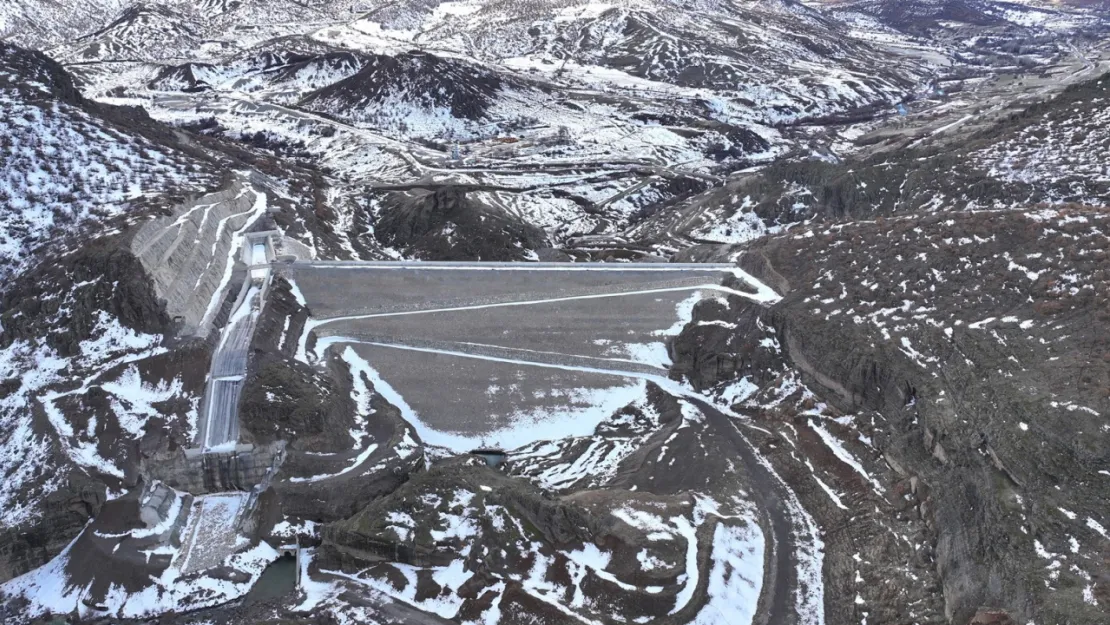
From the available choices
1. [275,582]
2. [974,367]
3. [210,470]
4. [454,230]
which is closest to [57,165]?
[454,230]

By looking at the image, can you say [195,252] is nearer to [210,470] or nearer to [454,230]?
[210,470]

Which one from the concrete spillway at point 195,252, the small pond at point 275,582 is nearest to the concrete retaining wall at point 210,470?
the small pond at point 275,582

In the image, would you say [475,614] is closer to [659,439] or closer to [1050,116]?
[659,439]

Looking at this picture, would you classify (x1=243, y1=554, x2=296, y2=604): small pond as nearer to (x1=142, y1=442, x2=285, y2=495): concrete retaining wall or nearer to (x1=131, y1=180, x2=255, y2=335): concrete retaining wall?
(x1=142, y1=442, x2=285, y2=495): concrete retaining wall

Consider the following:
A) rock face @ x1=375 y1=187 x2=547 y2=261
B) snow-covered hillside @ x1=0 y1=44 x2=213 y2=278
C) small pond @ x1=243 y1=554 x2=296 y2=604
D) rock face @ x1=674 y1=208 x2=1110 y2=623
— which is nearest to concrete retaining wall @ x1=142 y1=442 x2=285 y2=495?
small pond @ x1=243 y1=554 x2=296 y2=604

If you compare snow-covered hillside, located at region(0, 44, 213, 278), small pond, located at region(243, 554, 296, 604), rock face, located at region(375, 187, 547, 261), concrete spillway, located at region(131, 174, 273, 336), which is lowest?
small pond, located at region(243, 554, 296, 604)
